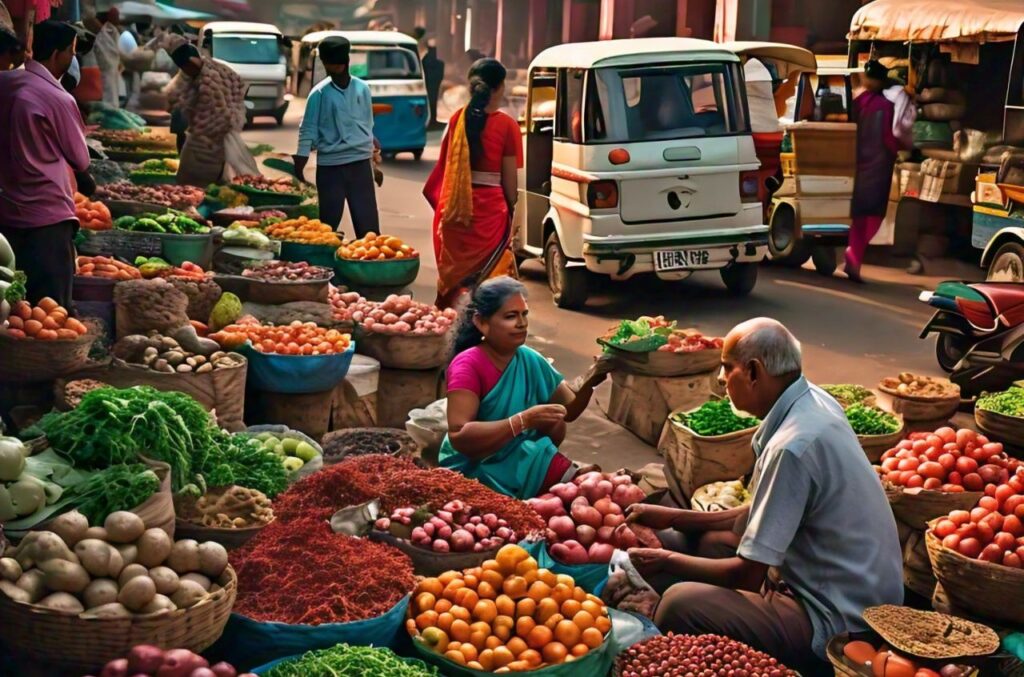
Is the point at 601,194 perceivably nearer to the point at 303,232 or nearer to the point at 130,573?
the point at 303,232

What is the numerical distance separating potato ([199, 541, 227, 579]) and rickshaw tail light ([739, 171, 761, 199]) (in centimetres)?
790

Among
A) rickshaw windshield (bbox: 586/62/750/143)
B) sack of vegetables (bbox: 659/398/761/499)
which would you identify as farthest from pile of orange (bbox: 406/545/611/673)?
rickshaw windshield (bbox: 586/62/750/143)

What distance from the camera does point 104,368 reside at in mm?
6480

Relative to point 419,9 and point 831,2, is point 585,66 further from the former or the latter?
point 419,9

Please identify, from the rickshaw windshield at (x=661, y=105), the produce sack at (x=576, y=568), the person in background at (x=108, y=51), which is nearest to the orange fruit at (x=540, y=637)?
the produce sack at (x=576, y=568)

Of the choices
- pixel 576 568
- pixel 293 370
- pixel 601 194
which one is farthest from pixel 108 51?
pixel 576 568

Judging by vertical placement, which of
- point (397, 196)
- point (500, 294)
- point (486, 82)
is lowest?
point (397, 196)

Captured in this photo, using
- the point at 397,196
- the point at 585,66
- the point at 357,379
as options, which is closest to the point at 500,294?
the point at 357,379

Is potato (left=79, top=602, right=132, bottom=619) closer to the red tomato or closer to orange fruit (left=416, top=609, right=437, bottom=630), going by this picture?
orange fruit (left=416, top=609, right=437, bottom=630)

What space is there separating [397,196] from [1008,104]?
968 cm

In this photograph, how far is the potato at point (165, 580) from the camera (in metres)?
3.84

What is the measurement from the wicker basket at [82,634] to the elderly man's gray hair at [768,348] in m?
1.88

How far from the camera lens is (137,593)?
370 centimetres

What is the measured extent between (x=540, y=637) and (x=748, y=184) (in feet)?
25.3
